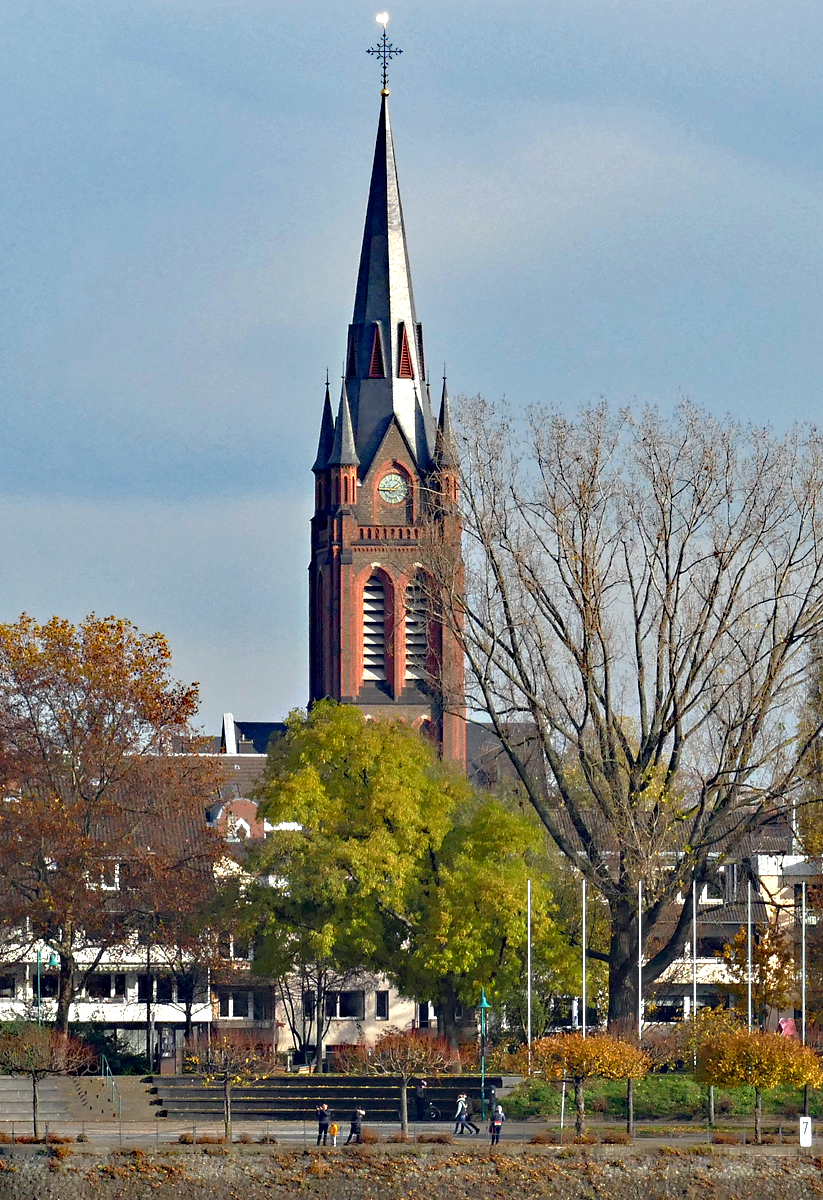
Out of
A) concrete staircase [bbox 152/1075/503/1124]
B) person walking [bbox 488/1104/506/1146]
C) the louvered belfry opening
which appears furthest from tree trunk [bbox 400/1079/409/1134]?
the louvered belfry opening

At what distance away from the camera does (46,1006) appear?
76.9m

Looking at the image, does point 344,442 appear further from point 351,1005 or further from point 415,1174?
point 415,1174

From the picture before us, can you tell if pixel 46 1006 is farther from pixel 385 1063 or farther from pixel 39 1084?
pixel 385 1063

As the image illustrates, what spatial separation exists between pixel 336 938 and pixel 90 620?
13087mm

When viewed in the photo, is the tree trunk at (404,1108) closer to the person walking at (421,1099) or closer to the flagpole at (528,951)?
the person walking at (421,1099)

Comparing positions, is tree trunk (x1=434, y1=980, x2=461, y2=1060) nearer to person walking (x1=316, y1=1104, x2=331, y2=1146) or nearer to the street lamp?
the street lamp

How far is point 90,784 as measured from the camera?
72.4 meters

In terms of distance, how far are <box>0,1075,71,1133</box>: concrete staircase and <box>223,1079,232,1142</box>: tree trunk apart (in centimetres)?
461

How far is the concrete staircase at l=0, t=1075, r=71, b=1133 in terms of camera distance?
196 feet

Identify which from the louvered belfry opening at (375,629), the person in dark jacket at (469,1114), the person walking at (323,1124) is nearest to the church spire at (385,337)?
the louvered belfry opening at (375,629)

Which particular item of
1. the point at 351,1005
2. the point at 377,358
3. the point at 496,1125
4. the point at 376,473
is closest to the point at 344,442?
the point at 376,473

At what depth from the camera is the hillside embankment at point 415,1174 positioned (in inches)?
2047

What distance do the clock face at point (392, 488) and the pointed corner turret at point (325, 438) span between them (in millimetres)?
3536

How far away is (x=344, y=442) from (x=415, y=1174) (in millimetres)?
74911
